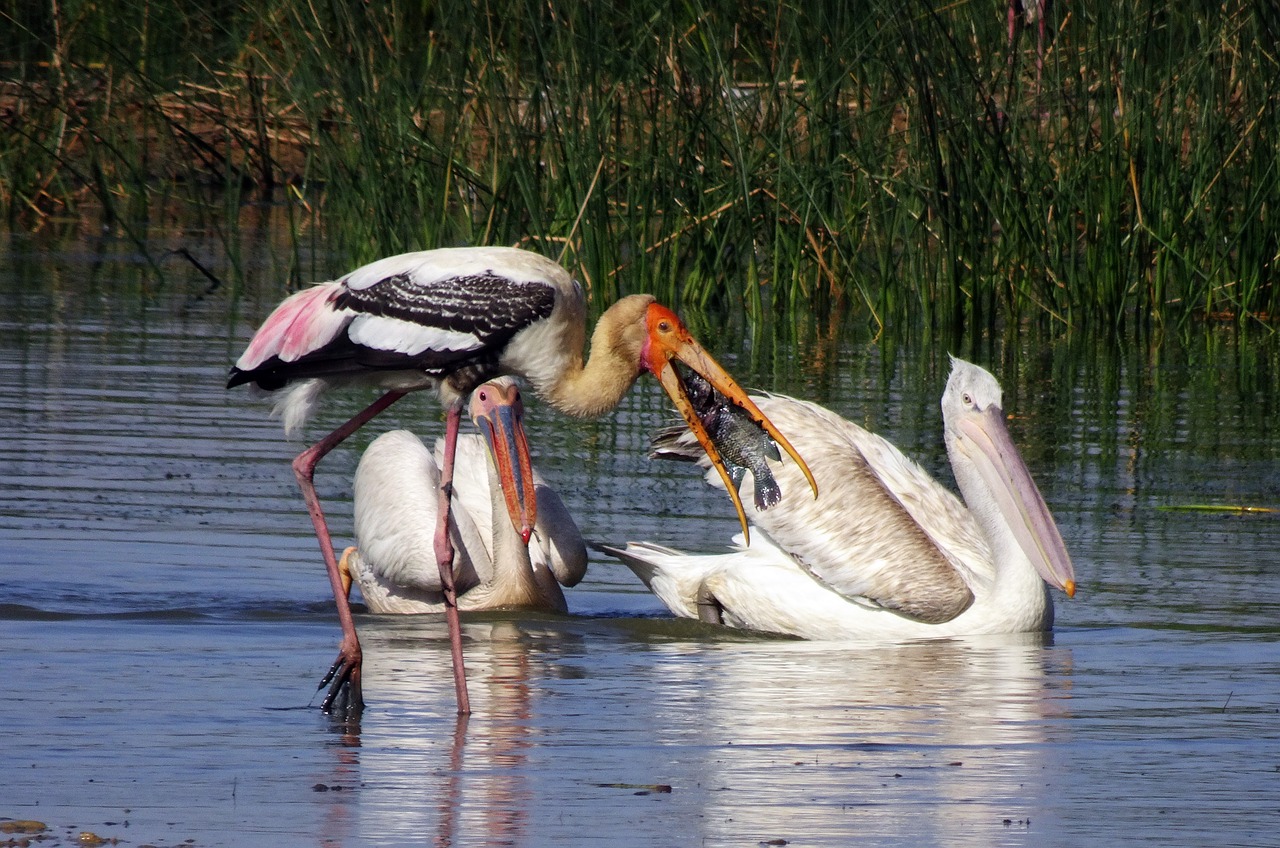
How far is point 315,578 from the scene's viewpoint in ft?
23.6

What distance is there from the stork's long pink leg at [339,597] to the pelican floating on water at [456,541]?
1.76ft

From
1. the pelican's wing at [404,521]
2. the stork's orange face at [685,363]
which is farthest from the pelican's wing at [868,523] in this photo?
the pelican's wing at [404,521]

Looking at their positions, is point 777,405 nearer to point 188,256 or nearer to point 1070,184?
point 1070,184

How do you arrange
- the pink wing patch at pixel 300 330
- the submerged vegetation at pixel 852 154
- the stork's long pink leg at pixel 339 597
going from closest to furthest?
the stork's long pink leg at pixel 339 597 < the pink wing patch at pixel 300 330 < the submerged vegetation at pixel 852 154

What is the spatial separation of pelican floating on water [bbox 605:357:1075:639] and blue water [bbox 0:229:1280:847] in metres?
0.14

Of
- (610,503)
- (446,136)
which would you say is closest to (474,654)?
(610,503)

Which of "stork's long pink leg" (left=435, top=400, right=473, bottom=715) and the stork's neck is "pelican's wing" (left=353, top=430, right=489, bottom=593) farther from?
the stork's neck

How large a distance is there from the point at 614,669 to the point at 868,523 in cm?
128

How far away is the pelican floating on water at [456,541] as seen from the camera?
23.4ft

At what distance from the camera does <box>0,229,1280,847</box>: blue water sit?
14.2 ft

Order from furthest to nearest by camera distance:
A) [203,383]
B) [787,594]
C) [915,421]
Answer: [203,383] < [915,421] < [787,594]

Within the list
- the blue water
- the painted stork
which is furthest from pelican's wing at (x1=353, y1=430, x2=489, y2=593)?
the painted stork

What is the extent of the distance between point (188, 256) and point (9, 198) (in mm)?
3264

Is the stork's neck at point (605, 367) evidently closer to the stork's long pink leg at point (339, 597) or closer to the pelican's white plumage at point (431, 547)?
the stork's long pink leg at point (339, 597)
